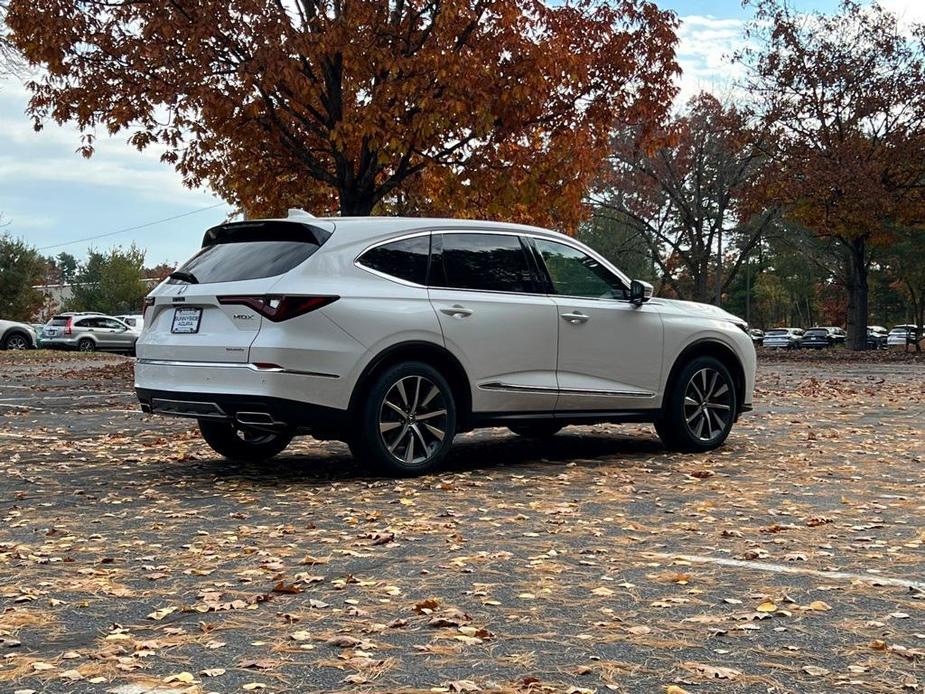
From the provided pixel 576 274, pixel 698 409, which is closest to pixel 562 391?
pixel 576 274

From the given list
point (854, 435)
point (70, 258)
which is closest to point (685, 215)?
point (854, 435)

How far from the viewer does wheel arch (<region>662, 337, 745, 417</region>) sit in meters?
9.62

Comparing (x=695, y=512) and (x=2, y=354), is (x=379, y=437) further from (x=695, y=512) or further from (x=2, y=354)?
(x=2, y=354)

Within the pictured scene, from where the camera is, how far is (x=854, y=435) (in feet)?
37.2

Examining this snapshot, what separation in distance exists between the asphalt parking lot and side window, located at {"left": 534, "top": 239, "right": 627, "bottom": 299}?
1.36 metres

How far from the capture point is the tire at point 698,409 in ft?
31.4

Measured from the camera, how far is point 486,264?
28.5ft

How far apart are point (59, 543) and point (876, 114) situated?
34.6 m

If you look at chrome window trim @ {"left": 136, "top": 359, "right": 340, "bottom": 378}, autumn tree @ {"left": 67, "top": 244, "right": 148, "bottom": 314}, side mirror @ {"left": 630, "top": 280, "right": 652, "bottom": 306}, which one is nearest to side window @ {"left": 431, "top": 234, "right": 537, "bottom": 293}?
side mirror @ {"left": 630, "top": 280, "right": 652, "bottom": 306}

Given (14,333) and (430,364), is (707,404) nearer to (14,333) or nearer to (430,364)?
(430,364)

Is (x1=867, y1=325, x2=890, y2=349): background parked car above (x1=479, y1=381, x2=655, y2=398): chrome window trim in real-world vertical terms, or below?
above

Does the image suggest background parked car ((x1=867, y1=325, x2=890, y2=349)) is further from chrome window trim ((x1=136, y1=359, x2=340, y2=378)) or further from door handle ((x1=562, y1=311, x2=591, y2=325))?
chrome window trim ((x1=136, y1=359, x2=340, y2=378))

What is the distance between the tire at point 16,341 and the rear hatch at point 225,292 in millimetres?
A: 33990

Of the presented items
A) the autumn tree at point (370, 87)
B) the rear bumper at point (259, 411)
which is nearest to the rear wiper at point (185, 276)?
the rear bumper at point (259, 411)
